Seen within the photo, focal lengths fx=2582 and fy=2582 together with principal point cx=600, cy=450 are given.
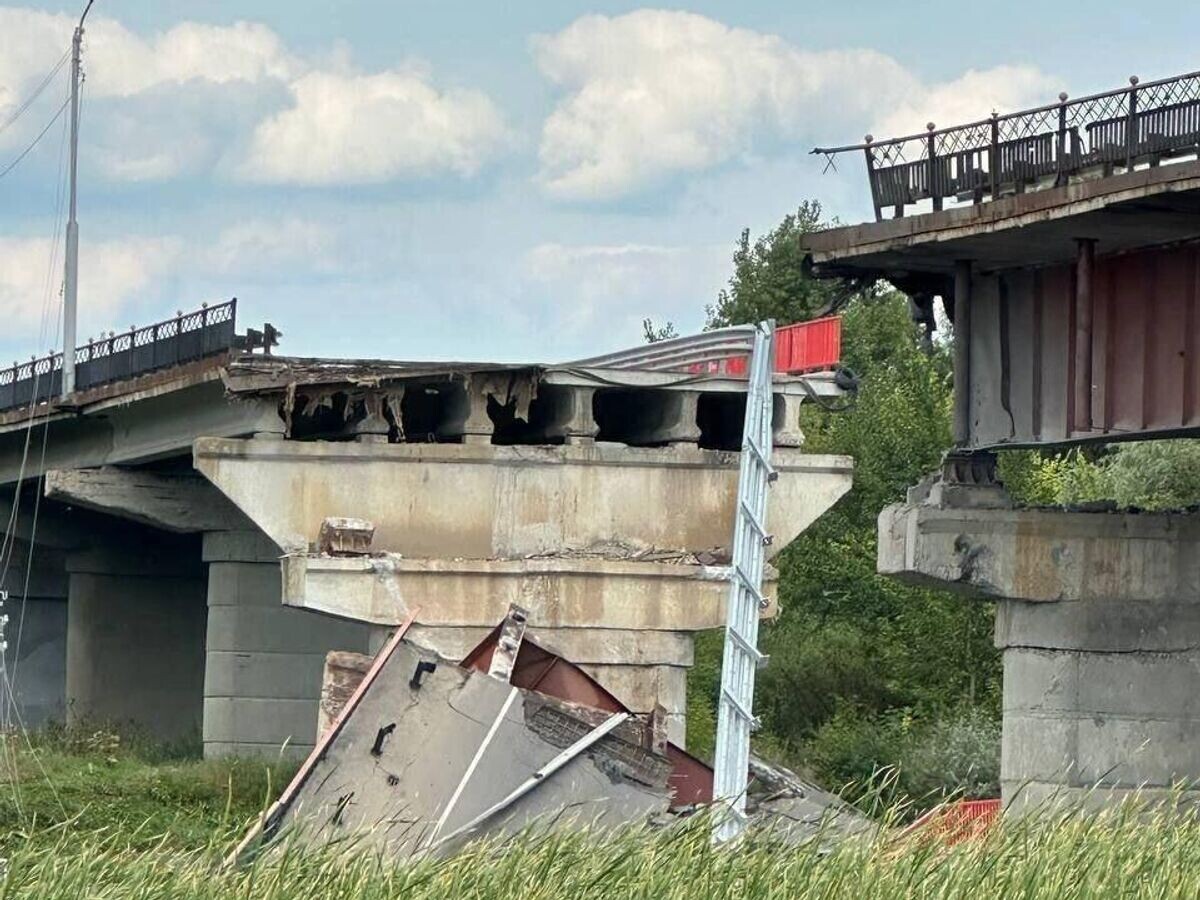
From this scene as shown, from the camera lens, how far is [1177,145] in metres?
19.5

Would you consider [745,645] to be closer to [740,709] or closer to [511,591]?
[740,709]

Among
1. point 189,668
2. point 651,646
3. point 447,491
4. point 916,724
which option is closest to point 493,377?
point 447,491

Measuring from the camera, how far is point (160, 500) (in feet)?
113

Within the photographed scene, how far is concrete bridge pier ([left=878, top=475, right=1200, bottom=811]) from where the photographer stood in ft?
73.9

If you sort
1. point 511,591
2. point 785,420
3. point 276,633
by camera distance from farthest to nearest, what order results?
point 276,633 < point 785,420 < point 511,591

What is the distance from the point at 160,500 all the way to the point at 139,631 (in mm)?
9436

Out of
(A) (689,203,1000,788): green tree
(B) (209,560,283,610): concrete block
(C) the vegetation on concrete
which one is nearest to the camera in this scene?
(B) (209,560,283,610): concrete block

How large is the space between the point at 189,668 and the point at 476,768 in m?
21.3

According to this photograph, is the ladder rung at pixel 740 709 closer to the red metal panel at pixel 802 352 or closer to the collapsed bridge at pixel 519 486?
the collapsed bridge at pixel 519 486

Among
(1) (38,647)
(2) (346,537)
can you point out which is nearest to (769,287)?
(1) (38,647)

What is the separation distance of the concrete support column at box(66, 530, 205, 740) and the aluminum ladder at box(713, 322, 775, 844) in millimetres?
17628

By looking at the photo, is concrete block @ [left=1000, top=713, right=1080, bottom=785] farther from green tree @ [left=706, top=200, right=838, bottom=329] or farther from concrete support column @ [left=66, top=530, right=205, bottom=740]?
green tree @ [left=706, top=200, right=838, bottom=329]

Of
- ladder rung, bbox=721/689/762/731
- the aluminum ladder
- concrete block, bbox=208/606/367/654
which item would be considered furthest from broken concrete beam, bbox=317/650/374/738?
concrete block, bbox=208/606/367/654

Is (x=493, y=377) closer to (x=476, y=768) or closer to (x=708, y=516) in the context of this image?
(x=708, y=516)
